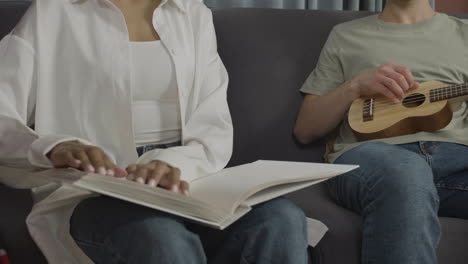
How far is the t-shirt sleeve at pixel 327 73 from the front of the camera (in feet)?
5.70

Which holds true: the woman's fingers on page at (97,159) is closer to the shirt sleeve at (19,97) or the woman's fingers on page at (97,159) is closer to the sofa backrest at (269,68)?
the shirt sleeve at (19,97)

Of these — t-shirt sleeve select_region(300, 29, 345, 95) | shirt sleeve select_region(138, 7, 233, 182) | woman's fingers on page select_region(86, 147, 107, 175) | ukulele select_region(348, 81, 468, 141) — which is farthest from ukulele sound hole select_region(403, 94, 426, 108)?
woman's fingers on page select_region(86, 147, 107, 175)

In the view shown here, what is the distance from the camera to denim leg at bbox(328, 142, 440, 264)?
1200mm

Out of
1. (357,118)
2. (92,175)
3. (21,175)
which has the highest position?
(92,175)

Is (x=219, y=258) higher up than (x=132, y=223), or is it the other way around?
(x=132, y=223)

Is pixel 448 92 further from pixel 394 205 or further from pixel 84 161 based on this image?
pixel 84 161

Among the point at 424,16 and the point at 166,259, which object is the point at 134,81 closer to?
the point at 166,259

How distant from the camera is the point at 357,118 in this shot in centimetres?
162

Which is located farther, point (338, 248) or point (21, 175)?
point (338, 248)

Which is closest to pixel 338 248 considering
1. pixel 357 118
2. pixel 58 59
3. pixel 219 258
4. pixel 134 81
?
pixel 219 258

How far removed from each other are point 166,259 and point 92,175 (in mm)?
170

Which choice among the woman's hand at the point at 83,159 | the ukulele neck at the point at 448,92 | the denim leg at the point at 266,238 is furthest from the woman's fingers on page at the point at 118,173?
the ukulele neck at the point at 448,92

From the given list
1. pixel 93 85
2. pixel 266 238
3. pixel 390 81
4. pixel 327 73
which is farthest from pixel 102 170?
pixel 327 73

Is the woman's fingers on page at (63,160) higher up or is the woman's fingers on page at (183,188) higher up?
the woman's fingers on page at (63,160)
